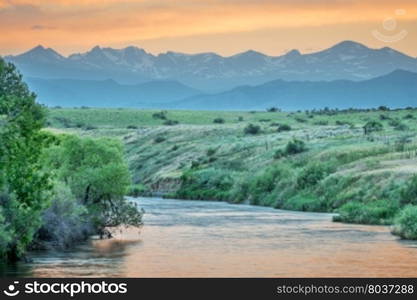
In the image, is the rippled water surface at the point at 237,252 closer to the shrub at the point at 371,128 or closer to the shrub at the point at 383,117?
the shrub at the point at 371,128

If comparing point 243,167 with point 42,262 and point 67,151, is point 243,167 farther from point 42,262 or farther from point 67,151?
point 42,262

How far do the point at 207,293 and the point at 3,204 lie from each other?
1272cm

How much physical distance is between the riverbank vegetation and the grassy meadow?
18512mm

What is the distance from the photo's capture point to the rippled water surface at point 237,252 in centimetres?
4753

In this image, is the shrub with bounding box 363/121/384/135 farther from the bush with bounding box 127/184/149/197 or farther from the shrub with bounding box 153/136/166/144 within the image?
the shrub with bounding box 153/136/166/144

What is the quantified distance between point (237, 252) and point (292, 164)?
5472 cm

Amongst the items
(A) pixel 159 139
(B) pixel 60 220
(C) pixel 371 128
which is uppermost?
(C) pixel 371 128

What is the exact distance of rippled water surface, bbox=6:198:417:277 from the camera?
47531 millimetres

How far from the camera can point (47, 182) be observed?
48094 mm

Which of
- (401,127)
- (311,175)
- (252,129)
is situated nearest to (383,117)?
(252,129)

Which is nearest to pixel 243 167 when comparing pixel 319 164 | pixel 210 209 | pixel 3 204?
pixel 319 164

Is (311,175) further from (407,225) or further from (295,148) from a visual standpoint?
(407,225)

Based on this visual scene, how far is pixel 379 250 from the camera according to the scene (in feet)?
183

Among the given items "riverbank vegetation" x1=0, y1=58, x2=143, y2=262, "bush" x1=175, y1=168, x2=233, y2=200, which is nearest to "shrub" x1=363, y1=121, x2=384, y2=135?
"bush" x1=175, y1=168, x2=233, y2=200
